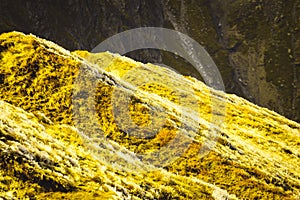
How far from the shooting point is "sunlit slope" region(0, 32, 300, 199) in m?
12.8

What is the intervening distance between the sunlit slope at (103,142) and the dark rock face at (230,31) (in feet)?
293

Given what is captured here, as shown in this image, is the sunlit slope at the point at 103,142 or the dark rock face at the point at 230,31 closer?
the sunlit slope at the point at 103,142

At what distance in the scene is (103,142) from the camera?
16.4 metres

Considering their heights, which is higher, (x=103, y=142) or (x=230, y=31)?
(x=230, y=31)

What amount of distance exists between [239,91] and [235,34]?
37504mm

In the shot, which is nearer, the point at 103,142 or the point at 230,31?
the point at 103,142

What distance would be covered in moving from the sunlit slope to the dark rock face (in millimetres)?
89175

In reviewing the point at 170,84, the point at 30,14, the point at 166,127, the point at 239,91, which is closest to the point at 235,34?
the point at 239,91

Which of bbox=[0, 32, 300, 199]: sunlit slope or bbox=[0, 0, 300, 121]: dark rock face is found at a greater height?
bbox=[0, 0, 300, 121]: dark rock face

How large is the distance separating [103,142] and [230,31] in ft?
591

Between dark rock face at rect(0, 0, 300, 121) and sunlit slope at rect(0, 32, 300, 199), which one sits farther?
dark rock face at rect(0, 0, 300, 121)

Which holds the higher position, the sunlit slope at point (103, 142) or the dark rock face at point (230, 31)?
the dark rock face at point (230, 31)

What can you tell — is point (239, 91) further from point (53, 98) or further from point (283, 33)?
point (53, 98)

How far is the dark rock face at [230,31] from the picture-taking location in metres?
124
